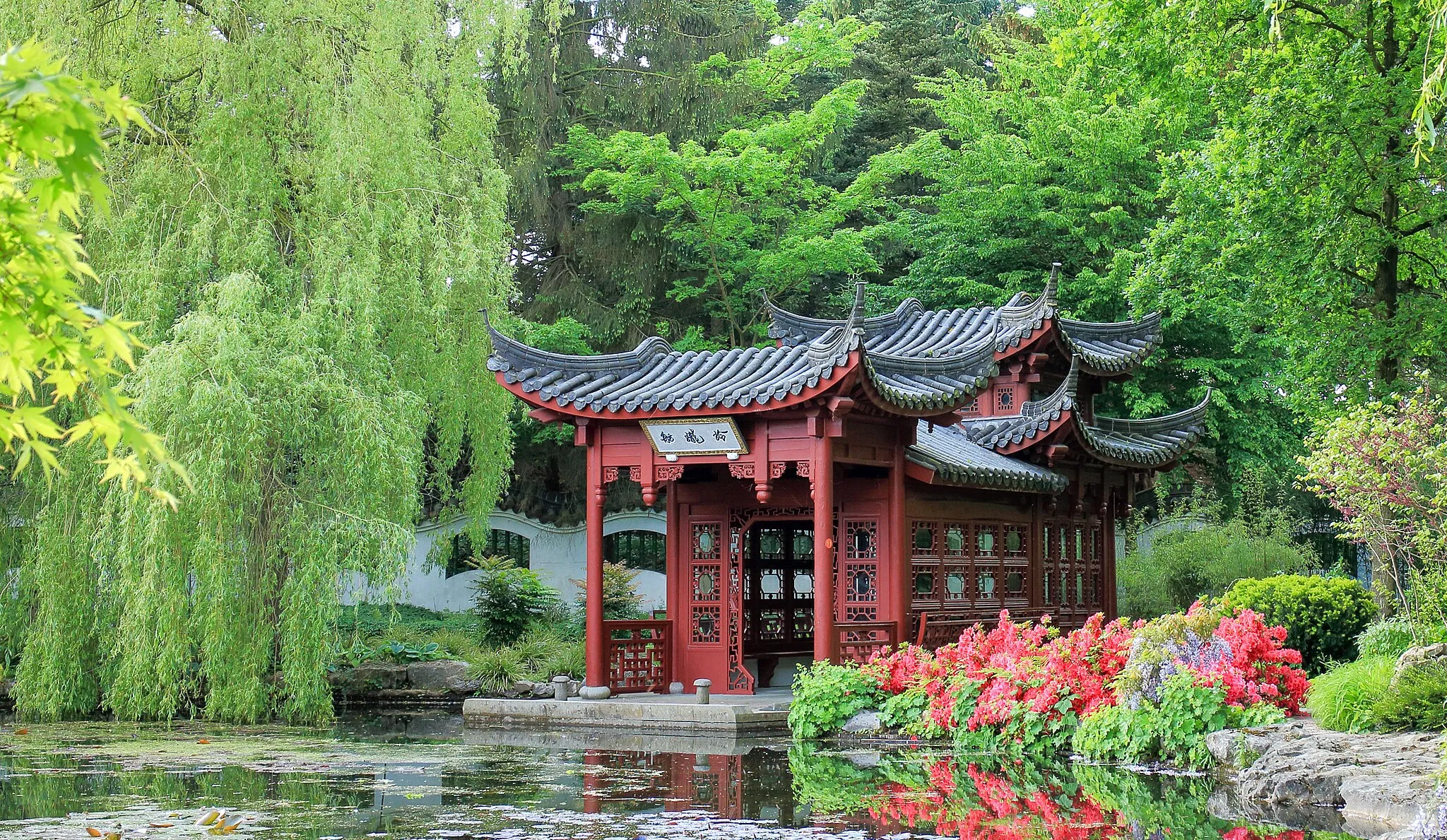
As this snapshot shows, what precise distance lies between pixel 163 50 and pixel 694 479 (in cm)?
635

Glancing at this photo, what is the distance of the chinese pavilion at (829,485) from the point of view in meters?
12.9

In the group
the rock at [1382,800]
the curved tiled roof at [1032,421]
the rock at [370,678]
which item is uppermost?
the curved tiled roof at [1032,421]

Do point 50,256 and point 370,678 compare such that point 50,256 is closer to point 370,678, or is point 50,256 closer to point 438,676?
point 370,678

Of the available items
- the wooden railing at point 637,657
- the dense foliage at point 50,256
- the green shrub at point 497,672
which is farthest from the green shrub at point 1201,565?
the dense foliage at point 50,256

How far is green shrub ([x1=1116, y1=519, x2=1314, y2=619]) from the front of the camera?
19.2m

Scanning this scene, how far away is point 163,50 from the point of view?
13781 mm

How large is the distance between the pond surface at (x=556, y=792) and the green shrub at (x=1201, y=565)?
31.0 feet

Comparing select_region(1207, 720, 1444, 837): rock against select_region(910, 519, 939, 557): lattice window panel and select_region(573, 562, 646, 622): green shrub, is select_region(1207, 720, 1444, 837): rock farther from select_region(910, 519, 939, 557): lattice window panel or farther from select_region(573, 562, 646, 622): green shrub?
select_region(573, 562, 646, 622): green shrub

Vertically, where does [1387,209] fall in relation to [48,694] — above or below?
above

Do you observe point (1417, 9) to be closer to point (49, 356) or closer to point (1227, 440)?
point (1227, 440)

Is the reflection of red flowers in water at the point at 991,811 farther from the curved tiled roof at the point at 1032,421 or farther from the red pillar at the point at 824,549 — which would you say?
the curved tiled roof at the point at 1032,421

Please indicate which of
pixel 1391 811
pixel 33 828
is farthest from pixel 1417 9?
pixel 33 828

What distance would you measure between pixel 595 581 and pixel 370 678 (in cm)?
386

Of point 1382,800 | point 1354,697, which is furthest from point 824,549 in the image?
point 1382,800
